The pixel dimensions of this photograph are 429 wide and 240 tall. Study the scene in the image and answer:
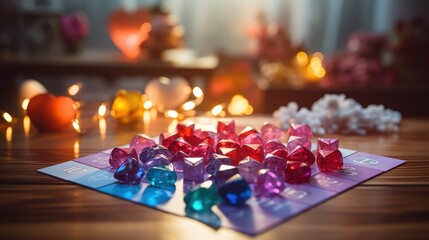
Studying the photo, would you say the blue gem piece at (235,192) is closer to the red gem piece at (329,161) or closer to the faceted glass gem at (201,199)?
the faceted glass gem at (201,199)

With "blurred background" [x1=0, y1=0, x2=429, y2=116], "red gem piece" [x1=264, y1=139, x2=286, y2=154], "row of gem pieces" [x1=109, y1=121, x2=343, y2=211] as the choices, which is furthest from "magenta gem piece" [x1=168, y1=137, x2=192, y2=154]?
"blurred background" [x1=0, y1=0, x2=429, y2=116]

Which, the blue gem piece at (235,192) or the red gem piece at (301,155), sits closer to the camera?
the blue gem piece at (235,192)

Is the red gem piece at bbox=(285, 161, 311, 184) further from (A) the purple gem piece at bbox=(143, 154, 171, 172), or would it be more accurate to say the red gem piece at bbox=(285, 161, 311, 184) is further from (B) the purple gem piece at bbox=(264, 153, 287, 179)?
(A) the purple gem piece at bbox=(143, 154, 171, 172)

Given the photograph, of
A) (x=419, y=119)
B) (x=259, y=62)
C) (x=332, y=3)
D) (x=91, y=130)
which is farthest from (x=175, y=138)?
(x=332, y=3)

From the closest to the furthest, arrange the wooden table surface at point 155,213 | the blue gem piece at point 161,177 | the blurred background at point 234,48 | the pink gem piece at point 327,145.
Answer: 1. the wooden table surface at point 155,213
2. the blue gem piece at point 161,177
3. the pink gem piece at point 327,145
4. the blurred background at point 234,48

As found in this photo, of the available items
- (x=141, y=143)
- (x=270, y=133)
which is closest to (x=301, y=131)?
(x=270, y=133)

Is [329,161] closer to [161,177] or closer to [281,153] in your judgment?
[281,153]

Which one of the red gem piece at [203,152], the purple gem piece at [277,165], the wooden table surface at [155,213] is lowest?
the wooden table surface at [155,213]

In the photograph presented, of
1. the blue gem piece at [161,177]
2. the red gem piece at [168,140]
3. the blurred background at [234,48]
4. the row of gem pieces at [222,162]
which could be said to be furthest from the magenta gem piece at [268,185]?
the blurred background at [234,48]
